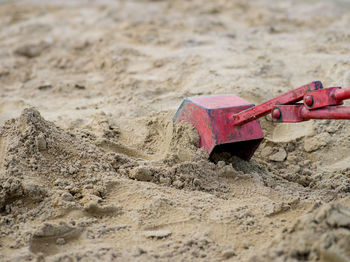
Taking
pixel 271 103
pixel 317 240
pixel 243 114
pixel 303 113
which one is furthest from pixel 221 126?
pixel 317 240

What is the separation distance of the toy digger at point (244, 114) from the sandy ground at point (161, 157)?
10cm

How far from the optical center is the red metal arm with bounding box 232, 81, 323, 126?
2.25 metres

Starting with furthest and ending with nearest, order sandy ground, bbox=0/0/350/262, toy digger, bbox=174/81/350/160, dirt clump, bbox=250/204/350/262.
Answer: toy digger, bbox=174/81/350/160, sandy ground, bbox=0/0/350/262, dirt clump, bbox=250/204/350/262

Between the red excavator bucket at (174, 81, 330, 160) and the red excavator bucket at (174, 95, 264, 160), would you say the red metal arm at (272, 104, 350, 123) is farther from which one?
the red excavator bucket at (174, 95, 264, 160)

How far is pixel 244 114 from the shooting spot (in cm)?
263

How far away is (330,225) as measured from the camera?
5.91 feet

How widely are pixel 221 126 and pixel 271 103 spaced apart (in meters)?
0.39

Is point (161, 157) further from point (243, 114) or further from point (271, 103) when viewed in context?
point (271, 103)

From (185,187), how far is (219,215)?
0.37 meters

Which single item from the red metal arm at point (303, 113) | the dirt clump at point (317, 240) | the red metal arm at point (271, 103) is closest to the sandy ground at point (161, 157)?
the dirt clump at point (317, 240)

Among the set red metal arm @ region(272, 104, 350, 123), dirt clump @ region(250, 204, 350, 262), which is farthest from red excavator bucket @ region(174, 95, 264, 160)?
dirt clump @ region(250, 204, 350, 262)

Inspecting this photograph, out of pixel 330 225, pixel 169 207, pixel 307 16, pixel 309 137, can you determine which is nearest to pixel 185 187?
pixel 169 207

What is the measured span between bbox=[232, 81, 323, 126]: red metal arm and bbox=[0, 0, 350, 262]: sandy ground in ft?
1.08

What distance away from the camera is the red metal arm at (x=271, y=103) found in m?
2.25
